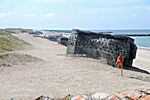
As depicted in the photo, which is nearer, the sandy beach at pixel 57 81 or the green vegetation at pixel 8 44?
the sandy beach at pixel 57 81

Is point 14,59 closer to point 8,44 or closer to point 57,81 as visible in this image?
point 57,81

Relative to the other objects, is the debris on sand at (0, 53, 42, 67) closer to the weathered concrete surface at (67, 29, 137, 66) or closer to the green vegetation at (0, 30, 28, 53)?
the green vegetation at (0, 30, 28, 53)

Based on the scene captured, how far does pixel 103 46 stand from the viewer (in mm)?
26953

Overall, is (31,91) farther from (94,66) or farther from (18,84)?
(94,66)

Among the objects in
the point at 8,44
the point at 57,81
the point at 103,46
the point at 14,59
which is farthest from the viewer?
the point at 8,44

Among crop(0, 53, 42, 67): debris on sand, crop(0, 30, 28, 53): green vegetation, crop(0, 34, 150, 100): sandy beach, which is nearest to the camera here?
crop(0, 34, 150, 100): sandy beach

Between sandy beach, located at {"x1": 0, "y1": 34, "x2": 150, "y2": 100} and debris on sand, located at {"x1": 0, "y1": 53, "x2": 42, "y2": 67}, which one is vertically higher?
debris on sand, located at {"x1": 0, "y1": 53, "x2": 42, "y2": 67}

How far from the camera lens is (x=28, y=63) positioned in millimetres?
22656

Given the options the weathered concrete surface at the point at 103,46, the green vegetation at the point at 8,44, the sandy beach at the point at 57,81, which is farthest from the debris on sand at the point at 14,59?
the weathered concrete surface at the point at 103,46

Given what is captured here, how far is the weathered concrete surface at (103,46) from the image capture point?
2625 cm

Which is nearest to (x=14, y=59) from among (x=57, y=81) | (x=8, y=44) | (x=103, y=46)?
(x=57, y=81)

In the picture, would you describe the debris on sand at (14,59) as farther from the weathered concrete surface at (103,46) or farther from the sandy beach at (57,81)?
the weathered concrete surface at (103,46)

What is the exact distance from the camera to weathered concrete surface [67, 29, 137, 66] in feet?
86.1

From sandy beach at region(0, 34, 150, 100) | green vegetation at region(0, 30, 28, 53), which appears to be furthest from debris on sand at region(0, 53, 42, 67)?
green vegetation at region(0, 30, 28, 53)
